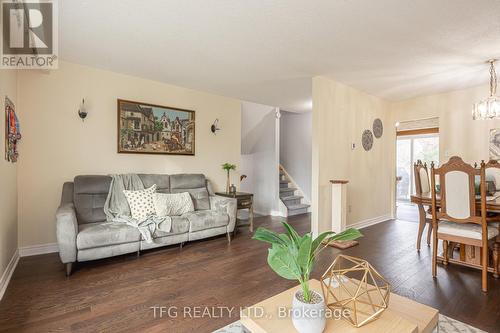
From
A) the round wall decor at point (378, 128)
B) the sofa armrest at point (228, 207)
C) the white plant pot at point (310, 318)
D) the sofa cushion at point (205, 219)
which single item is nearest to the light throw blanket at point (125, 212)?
the sofa cushion at point (205, 219)

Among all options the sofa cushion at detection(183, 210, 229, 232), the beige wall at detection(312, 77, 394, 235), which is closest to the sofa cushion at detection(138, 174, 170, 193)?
the sofa cushion at detection(183, 210, 229, 232)

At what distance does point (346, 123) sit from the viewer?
167 inches

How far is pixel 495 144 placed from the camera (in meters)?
4.04

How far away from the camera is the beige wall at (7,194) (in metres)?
2.19

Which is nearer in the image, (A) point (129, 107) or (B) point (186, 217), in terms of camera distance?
(B) point (186, 217)

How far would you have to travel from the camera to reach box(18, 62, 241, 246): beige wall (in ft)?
9.85

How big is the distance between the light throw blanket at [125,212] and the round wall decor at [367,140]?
3610mm

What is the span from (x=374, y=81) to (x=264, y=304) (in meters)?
3.81

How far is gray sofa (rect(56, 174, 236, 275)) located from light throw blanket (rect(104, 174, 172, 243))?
0.06 metres

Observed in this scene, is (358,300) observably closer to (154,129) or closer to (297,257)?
(297,257)

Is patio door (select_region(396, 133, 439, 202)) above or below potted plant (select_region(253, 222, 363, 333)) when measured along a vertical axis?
above

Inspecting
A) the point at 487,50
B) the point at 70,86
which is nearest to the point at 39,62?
the point at 70,86

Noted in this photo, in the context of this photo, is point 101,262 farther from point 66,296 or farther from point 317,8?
point 317,8

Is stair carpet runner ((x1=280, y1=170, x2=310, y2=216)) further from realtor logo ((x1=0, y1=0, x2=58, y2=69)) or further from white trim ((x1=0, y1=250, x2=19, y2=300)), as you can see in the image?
realtor logo ((x1=0, y1=0, x2=58, y2=69))
